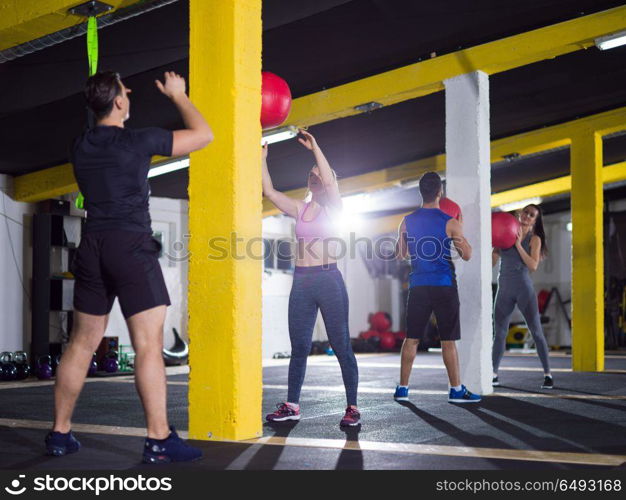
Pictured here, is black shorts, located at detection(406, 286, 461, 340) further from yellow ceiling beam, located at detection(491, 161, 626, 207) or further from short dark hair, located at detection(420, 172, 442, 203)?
yellow ceiling beam, located at detection(491, 161, 626, 207)

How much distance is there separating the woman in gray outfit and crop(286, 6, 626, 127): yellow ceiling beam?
4.44 feet

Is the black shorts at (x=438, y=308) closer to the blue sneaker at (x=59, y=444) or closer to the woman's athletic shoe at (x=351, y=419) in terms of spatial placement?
the woman's athletic shoe at (x=351, y=419)

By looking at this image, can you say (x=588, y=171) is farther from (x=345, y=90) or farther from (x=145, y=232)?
(x=145, y=232)

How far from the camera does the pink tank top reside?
4.46 meters

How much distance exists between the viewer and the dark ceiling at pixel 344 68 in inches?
248

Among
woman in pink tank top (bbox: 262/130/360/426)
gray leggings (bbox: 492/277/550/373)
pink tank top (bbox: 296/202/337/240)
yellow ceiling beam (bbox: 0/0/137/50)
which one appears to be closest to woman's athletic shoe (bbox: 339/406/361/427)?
woman in pink tank top (bbox: 262/130/360/426)

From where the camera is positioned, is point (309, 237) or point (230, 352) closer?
point (230, 352)

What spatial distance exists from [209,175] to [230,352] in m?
0.89

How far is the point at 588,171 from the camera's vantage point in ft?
30.2

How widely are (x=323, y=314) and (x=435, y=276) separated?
1.30m

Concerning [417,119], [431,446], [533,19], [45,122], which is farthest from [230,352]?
[417,119]

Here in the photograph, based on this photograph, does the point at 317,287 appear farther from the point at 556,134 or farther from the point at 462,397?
the point at 556,134

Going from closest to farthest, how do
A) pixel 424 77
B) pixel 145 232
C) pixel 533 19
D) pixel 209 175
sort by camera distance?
1. pixel 145 232
2. pixel 209 175
3. pixel 533 19
4. pixel 424 77

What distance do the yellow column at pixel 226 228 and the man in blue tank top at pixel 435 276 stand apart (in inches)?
73.1
